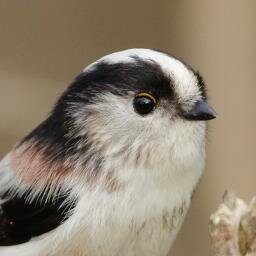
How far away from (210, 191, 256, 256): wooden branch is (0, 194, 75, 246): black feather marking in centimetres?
25

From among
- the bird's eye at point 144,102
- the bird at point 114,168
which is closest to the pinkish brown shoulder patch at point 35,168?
the bird at point 114,168

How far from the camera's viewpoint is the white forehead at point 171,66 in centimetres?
173

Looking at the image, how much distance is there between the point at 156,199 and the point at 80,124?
0.60 ft

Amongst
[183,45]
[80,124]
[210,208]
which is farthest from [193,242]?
[80,124]

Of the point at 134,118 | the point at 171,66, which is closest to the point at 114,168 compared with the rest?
the point at 134,118

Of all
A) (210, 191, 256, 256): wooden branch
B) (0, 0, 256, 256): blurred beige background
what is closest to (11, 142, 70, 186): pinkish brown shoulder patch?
(210, 191, 256, 256): wooden branch

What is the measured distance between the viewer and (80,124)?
1745mm

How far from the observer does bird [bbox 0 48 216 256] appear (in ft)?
5.46

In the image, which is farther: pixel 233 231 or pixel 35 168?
pixel 35 168

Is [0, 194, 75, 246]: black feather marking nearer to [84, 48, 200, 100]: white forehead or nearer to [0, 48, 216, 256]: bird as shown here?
[0, 48, 216, 256]: bird

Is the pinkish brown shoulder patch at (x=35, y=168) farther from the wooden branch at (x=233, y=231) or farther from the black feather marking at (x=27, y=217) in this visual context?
the wooden branch at (x=233, y=231)

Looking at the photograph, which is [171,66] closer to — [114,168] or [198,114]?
[198,114]

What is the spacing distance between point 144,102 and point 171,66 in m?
0.08

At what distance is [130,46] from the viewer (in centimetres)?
302
